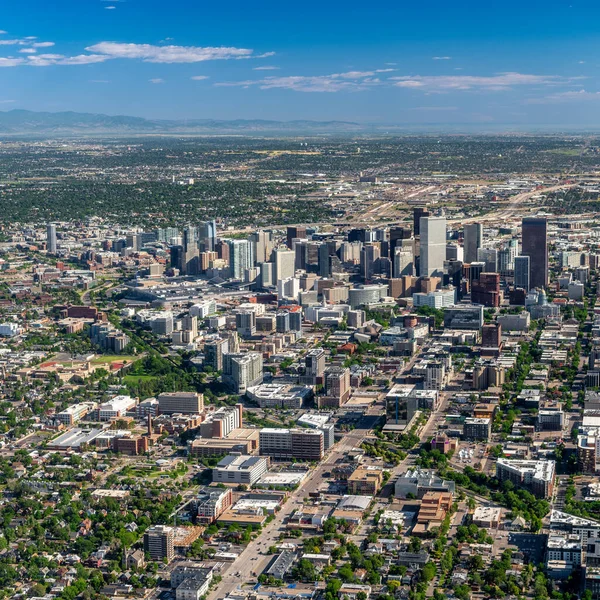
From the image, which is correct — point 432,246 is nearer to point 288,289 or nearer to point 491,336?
point 288,289

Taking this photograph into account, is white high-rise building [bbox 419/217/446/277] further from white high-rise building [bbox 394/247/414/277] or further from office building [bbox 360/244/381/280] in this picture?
office building [bbox 360/244/381/280]

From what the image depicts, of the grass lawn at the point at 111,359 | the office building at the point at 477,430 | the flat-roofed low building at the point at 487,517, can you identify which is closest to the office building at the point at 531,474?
the flat-roofed low building at the point at 487,517

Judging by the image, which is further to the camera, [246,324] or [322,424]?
[246,324]

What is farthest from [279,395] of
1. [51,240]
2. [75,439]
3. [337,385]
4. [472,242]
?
[51,240]

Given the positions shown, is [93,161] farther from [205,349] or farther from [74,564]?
[74,564]

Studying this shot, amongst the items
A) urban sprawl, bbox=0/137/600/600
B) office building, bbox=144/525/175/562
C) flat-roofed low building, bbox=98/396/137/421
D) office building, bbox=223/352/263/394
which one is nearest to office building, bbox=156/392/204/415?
urban sprawl, bbox=0/137/600/600

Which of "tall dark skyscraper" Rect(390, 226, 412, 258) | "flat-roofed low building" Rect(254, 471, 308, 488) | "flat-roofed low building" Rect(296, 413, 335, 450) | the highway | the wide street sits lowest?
the wide street

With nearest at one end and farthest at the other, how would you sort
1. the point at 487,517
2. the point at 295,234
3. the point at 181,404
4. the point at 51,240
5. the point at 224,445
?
the point at 487,517
the point at 224,445
the point at 181,404
the point at 295,234
the point at 51,240
